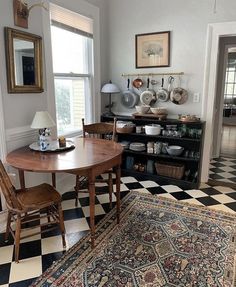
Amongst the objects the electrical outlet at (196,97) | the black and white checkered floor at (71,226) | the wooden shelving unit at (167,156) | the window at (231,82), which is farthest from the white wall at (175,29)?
the window at (231,82)

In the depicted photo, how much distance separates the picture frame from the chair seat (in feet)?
7.86

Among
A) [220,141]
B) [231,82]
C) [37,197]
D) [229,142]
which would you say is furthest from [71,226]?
[231,82]

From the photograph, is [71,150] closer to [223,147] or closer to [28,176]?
[28,176]

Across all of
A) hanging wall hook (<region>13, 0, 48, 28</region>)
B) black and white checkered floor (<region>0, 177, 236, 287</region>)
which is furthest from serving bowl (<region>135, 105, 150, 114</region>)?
hanging wall hook (<region>13, 0, 48, 28</region>)

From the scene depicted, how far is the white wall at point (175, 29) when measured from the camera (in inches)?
128

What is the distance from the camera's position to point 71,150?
234 centimetres

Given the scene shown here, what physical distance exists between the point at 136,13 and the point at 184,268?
3361 mm

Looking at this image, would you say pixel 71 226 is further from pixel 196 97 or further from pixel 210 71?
pixel 210 71

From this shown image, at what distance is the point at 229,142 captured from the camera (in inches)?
246

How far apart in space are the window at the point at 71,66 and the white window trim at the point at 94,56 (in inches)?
2.4

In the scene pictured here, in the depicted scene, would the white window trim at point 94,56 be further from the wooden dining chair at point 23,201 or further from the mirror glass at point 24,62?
the wooden dining chair at point 23,201

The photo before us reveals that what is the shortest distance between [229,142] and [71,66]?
463 cm

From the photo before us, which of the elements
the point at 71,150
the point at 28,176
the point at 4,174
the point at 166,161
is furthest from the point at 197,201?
the point at 4,174

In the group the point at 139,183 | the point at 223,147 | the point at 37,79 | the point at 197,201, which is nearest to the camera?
the point at 37,79
